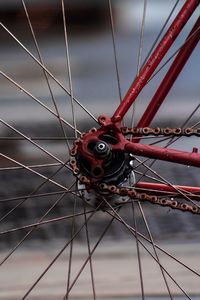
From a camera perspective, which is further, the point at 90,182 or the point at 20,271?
the point at 20,271

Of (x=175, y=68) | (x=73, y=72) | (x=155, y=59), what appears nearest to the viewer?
(x=155, y=59)

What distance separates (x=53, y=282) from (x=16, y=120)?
647 millimetres

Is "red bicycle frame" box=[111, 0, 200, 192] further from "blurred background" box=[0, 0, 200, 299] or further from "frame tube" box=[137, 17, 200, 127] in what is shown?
"blurred background" box=[0, 0, 200, 299]

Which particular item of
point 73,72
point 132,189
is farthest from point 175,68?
point 73,72

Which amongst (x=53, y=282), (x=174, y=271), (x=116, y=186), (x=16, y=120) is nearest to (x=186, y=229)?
(x=174, y=271)

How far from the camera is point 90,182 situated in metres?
1.89

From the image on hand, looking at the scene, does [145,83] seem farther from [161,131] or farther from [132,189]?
[132,189]

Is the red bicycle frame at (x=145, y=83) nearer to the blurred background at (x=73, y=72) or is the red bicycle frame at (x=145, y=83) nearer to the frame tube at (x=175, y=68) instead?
the frame tube at (x=175, y=68)

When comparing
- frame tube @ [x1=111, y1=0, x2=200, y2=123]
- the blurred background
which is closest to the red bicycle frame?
frame tube @ [x1=111, y1=0, x2=200, y2=123]

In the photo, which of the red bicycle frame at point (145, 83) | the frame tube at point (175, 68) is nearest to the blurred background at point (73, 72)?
the frame tube at point (175, 68)

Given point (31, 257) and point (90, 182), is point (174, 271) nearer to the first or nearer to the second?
point (31, 257)

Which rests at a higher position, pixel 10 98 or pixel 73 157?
pixel 10 98

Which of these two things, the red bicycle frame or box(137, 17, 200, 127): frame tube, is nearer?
the red bicycle frame

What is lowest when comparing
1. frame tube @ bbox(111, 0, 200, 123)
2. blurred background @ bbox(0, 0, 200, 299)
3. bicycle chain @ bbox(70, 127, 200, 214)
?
bicycle chain @ bbox(70, 127, 200, 214)
